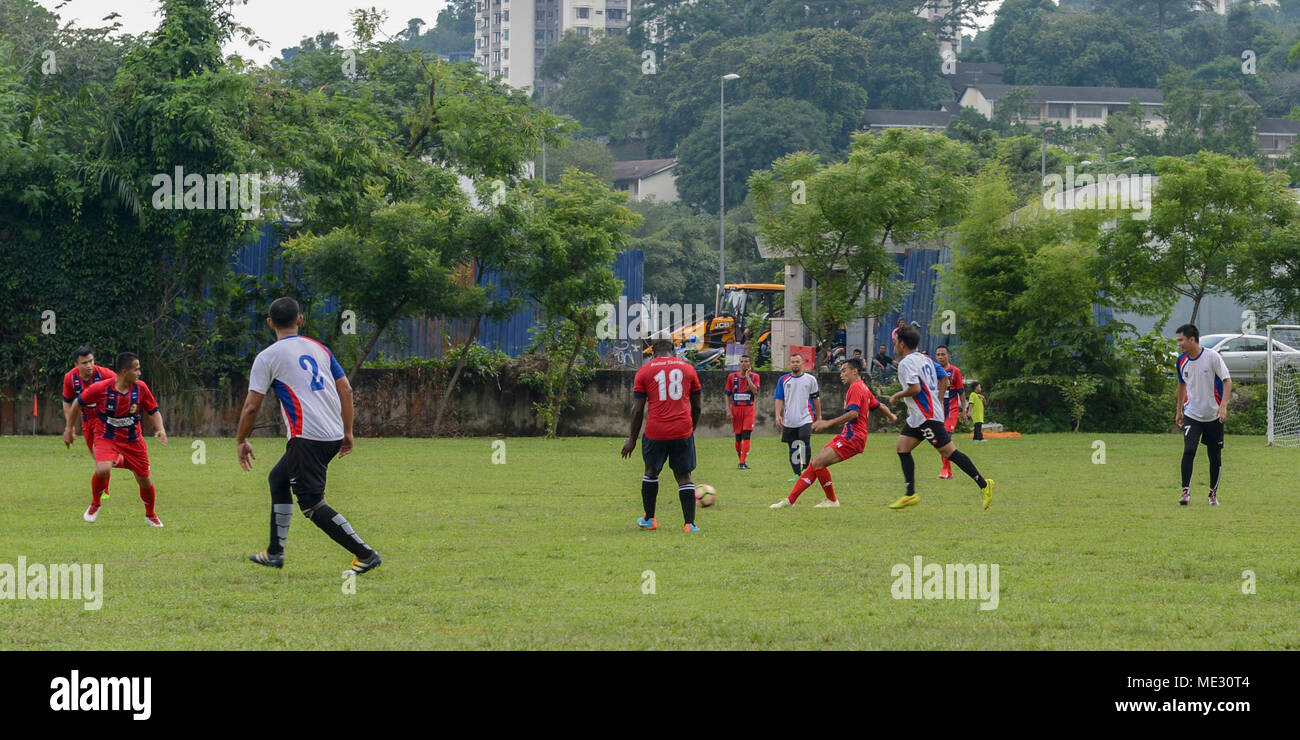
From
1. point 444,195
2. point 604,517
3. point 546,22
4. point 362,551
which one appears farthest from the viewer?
point 546,22

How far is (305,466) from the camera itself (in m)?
9.77

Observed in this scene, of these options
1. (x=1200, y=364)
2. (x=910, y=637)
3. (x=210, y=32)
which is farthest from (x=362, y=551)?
(x=210, y=32)

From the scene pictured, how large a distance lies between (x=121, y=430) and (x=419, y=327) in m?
19.6

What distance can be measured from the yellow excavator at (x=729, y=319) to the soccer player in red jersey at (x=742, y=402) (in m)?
18.1

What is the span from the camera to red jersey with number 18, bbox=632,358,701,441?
12.9m

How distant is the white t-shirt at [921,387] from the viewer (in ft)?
49.5

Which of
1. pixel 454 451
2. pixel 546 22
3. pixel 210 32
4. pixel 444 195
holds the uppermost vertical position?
pixel 546 22

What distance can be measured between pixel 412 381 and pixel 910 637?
24094mm

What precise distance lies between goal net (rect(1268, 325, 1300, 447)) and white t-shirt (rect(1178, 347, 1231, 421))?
1361 centimetres

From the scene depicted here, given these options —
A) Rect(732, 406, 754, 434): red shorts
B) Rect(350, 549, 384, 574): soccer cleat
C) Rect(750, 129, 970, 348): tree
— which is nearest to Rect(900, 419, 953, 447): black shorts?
Rect(732, 406, 754, 434): red shorts

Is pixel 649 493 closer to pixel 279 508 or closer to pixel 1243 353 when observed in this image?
pixel 279 508

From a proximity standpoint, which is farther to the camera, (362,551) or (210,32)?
(210,32)

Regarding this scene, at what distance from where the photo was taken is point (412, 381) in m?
30.9

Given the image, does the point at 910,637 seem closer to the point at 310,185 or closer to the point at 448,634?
the point at 448,634
